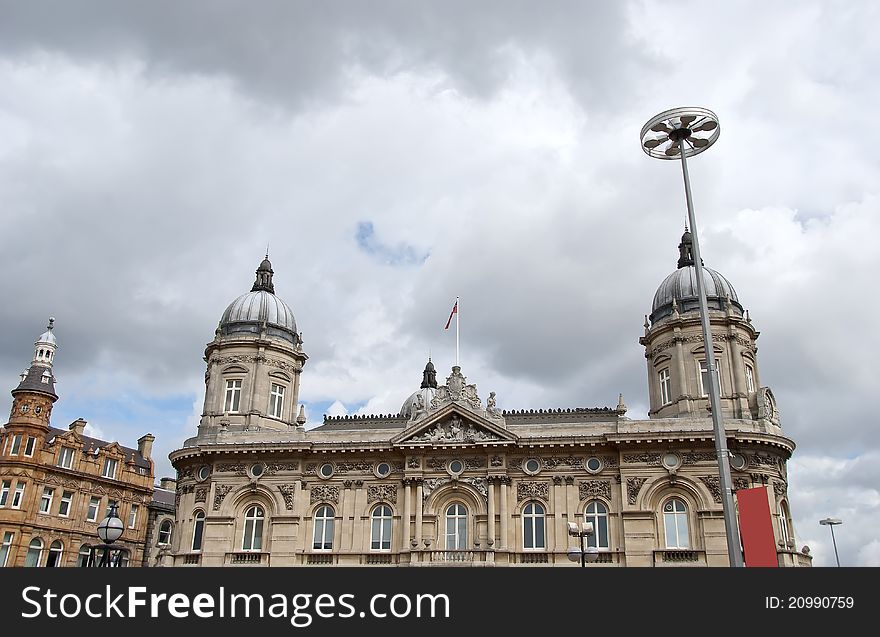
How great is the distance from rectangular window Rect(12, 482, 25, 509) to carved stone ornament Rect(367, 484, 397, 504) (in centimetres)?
3258

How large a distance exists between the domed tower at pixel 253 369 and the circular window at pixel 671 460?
74.1ft

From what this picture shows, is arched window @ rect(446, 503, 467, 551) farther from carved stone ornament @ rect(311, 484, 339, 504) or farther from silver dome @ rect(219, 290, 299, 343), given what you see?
silver dome @ rect(219, 290, 299, 343)

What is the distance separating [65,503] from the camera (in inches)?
2448

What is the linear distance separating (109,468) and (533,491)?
42.8 m

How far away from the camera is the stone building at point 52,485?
192 feet

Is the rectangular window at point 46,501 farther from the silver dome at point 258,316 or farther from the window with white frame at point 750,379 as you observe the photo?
the window with white frame at point 750,379

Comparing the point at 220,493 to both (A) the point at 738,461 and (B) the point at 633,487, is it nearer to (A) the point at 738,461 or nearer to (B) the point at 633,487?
(B) the point at 633,487

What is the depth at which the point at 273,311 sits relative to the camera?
53375 millimetres

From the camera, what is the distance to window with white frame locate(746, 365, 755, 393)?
4588cm

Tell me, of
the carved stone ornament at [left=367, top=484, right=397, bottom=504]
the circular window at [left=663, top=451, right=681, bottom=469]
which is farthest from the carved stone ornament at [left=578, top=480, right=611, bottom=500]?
the carved stone ornament at [left=367, top=484, right=397, bottom=504]
